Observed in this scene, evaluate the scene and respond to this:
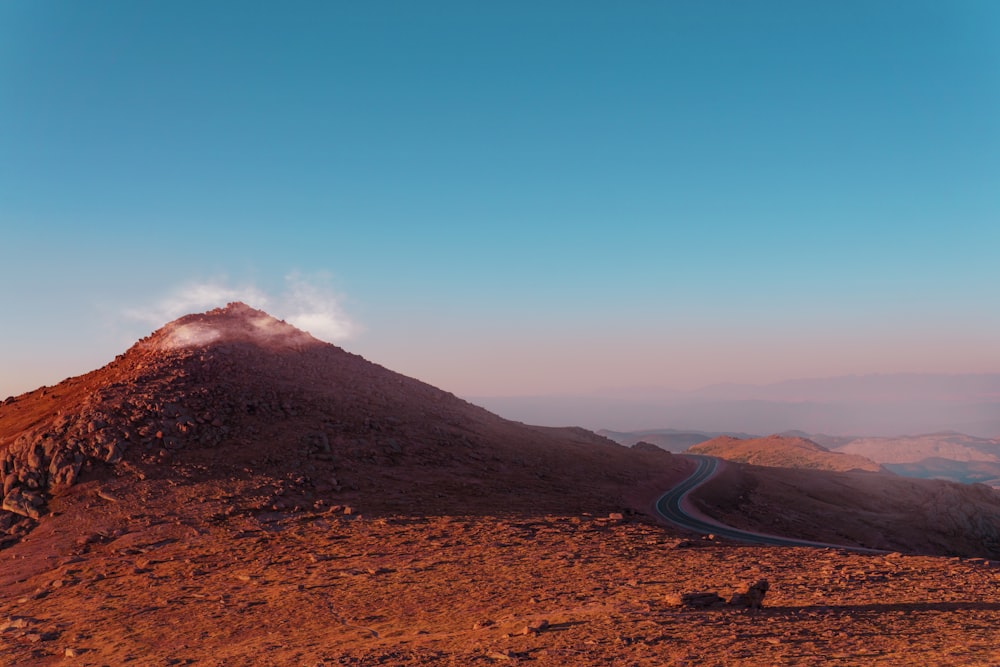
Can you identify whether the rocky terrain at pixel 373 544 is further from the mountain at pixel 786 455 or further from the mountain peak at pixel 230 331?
the mountain at pixel 786 455

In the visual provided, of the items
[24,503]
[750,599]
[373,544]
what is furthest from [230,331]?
[750,599]

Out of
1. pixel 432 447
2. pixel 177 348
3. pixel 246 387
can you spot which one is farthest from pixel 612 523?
pixel 177 348

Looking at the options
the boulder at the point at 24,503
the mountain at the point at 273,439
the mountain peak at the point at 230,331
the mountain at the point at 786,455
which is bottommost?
the mountain at the point at 786,455

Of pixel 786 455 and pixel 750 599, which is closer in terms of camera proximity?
pixel 750 599

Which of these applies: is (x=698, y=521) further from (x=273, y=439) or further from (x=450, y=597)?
(x=273, y=439)

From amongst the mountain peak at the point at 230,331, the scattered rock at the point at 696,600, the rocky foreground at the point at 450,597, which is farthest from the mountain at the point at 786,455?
the scattered rock at the point at 696,600

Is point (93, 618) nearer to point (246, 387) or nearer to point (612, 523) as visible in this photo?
point (612, 523)
